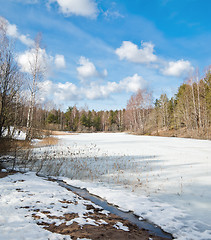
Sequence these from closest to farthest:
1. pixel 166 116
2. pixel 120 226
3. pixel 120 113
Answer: pixel 120 226 < pixel 166 116 < pixel 120 113

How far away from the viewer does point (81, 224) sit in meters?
2.70

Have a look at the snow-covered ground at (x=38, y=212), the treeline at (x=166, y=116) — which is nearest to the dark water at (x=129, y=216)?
the snow-covered ground at (x=38, y=212)

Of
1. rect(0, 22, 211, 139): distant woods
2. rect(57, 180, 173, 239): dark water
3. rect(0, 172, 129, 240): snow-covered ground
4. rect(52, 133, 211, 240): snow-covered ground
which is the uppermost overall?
rect(0, 22, 211, 139): distant woods

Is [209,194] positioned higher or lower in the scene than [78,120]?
lower

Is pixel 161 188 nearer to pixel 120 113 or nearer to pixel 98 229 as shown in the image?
pixel 98 229

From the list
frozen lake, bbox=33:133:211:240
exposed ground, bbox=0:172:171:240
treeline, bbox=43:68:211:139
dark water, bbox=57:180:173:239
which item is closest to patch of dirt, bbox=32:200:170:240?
exposed ground, bbox=0:172:171:240

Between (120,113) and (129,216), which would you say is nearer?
(129,216)

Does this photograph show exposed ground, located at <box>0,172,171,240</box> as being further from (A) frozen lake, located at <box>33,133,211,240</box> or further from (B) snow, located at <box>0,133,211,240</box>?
(A) frozen lake, located at <box>33,133,211,240</box>

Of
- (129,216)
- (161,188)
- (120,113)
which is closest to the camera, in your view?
(129,216)

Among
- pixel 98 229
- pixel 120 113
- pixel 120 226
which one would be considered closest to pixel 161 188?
pixel 120 226

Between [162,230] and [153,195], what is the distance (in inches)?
65.0

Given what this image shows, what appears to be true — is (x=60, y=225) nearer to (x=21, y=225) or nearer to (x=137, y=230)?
(x=21, y=225)

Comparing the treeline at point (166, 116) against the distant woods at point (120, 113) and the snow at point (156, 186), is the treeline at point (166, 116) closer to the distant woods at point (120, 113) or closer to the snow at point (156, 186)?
the distant woods at point (120, 113)

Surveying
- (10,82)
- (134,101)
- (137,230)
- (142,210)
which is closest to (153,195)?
(142,210)
